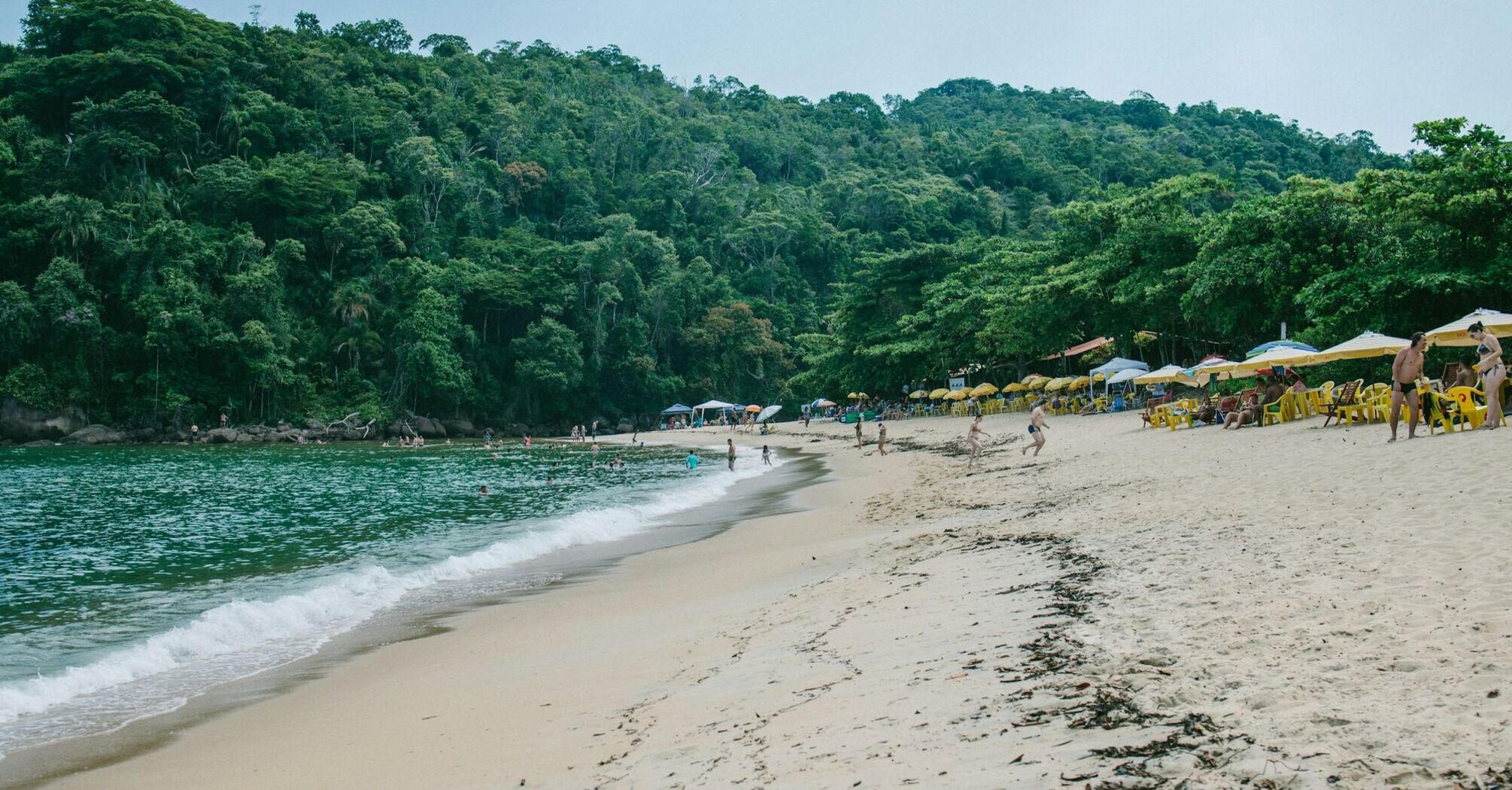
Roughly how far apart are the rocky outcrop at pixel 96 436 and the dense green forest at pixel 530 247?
139 cm

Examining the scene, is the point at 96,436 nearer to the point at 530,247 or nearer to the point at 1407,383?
the point at 530,247

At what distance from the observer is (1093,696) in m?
3.63

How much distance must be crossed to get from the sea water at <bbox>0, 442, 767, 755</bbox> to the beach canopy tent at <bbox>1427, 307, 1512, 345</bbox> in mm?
14488

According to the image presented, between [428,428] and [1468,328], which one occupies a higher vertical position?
[1468,328]

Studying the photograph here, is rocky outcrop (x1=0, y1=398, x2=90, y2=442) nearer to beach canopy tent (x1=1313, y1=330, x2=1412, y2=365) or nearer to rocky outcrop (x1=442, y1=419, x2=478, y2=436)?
rocky outcrop (x1=442, y1=419, x2=478, y2=436)

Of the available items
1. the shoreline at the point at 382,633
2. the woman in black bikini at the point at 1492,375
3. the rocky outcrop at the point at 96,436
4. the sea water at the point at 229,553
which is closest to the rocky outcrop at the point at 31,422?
the rocky outcrop at the point at 96,436

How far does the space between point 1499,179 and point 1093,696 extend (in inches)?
824

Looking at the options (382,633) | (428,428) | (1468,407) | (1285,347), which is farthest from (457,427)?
(1468,407)

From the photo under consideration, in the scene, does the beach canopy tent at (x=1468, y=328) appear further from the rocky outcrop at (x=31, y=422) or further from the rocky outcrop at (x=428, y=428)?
the rocky outcrop at (x=31, y=422)

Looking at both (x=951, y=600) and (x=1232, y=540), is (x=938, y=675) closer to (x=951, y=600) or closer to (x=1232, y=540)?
(x=951, y=600)

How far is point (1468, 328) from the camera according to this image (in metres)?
14.8

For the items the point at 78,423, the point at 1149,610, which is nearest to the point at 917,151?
the point at 78,423

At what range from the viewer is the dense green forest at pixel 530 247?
26.0 m

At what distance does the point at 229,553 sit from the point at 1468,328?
21.0 m
